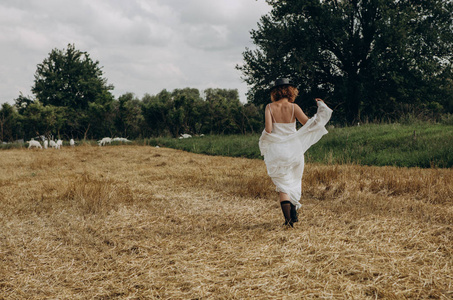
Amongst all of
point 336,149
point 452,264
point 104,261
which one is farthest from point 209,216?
point 336,149

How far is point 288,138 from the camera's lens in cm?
425

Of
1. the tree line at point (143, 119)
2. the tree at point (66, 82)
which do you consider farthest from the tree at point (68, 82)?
the tree line at point (143, 119)

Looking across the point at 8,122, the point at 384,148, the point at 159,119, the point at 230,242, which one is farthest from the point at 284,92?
the point at 8,122

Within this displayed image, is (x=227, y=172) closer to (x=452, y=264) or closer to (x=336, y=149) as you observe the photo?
(x=336, y=149)

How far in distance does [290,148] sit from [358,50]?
17126 mm

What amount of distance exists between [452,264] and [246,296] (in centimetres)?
202

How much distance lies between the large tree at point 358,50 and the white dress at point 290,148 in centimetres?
1402

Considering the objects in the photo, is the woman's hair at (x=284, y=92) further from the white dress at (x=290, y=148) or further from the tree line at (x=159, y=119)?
the tree line at (x=159, y=119)

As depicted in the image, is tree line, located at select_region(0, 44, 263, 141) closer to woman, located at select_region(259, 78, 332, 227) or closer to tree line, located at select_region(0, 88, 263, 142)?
tree line, located at select_region(0, 88, 263, 142)

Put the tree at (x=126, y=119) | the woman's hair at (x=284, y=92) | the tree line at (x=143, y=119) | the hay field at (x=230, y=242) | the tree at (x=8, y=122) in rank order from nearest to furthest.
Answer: the hay field at (x=230, y=242), the woman's hair at (x=284, y=92), the tree line at (x=143, y=119), the tree at (x=8, y=122), the tree at (x=126, y=119)

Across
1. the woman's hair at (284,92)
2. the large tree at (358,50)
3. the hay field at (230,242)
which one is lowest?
the hay field at (230,242)

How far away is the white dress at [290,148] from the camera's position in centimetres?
422

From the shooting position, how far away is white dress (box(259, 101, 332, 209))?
13.9 feet

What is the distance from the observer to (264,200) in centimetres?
589
